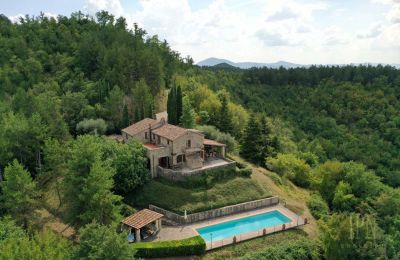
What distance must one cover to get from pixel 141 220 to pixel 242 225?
10.1 m

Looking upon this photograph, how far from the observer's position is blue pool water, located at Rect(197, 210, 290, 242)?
34875 mm

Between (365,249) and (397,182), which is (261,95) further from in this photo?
(365,249)

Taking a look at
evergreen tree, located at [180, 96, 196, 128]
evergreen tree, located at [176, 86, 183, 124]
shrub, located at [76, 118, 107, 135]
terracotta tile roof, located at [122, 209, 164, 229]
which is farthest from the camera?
evergreen tree, located at [176, 86, 183, 124]

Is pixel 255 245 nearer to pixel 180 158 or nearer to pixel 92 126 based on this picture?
pixel 180 158

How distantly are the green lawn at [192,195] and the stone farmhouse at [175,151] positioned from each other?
1769 millimetres

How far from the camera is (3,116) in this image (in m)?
46.9

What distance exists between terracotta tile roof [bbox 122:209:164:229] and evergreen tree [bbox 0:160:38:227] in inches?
381

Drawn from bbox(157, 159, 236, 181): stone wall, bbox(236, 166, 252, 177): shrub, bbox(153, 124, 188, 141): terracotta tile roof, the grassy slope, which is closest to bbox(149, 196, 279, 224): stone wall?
the grassy slope

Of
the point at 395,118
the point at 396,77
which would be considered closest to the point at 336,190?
the point at 395,118

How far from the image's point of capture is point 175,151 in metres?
41.5

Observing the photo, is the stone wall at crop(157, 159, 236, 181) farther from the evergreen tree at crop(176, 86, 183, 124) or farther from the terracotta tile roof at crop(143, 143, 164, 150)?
the evergreen tree at crop(176, 86, 183, 124)

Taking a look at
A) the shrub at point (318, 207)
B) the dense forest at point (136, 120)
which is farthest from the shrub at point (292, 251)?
the shrub at point (318, 207)

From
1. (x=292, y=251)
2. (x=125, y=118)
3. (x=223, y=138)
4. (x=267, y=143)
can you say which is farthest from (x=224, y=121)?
(x=292, y=251)

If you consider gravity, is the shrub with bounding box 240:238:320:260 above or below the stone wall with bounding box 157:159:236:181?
below
